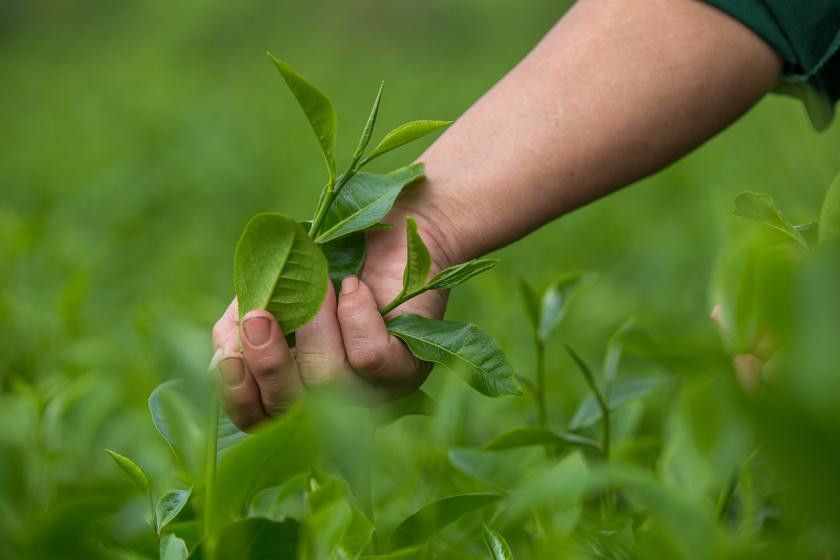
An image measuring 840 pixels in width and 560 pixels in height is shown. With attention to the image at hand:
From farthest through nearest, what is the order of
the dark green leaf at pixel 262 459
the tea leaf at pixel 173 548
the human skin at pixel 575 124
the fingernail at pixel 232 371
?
the human skin at pixel 575 124 → the fingernail at pixel 232 371 → the tea leaf at pixel 173 548 → the dark green leaf at pixel 262 459

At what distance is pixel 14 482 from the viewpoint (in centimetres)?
85

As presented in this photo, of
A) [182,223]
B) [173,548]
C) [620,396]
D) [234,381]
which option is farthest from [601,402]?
[182,223]

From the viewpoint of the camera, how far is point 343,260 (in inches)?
30.5

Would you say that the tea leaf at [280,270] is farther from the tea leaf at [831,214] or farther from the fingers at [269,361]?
the tea leaf at [831,214]

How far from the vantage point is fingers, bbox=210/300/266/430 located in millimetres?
740

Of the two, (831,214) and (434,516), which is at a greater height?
(831,214)

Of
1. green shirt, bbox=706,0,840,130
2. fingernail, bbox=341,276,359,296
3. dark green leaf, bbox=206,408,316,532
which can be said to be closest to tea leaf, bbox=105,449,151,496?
dark green leaf, bbox=206,408,316,532

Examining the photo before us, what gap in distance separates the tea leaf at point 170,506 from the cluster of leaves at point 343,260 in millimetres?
116

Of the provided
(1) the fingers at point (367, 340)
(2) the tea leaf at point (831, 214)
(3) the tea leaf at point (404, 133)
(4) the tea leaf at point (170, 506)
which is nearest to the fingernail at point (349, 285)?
(1) the fingers at point (367, 340)

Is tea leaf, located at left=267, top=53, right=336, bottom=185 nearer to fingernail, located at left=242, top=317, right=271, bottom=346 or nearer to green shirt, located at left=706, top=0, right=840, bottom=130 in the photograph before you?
fingernail, located at left=242, top=317, right=271, bottom=346

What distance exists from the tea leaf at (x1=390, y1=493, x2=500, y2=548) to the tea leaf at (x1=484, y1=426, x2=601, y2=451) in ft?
0.34

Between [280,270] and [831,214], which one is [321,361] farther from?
[831,214]

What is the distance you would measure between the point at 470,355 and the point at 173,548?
23 centimetres

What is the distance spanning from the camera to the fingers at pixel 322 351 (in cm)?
76
